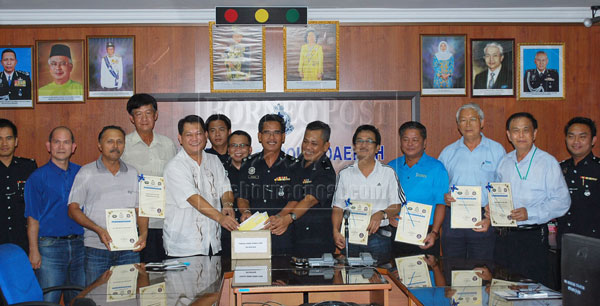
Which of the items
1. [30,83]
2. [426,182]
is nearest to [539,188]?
[426,182]

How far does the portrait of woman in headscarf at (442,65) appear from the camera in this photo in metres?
4.97

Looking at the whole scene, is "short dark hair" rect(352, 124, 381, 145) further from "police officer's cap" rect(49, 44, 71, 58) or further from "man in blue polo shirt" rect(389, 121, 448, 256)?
"police officer's cap" rect(49, 44, 71, 58)

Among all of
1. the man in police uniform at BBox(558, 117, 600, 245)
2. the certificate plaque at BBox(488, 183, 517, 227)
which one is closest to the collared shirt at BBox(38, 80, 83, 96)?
the certificate plaque at BBox(488, 183, 517, 227)

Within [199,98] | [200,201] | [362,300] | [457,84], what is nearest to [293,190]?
[200,201]

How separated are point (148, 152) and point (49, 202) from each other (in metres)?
0.90

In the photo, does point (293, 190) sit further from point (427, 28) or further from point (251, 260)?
point (427, 28)

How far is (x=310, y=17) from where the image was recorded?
4.87 m

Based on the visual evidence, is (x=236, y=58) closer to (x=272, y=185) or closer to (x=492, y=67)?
(x=272, y=185)

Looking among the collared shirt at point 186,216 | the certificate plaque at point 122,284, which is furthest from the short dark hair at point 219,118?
the certificate plaque at point 122,284

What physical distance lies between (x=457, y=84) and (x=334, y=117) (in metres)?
1.37

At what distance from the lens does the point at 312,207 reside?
4211 mm

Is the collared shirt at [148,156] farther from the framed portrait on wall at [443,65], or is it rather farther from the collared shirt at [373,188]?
the framed portrait on wall at [443,65]

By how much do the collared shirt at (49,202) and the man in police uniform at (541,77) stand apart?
4613 mm

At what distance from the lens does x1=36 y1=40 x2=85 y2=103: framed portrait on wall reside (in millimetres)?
4875
